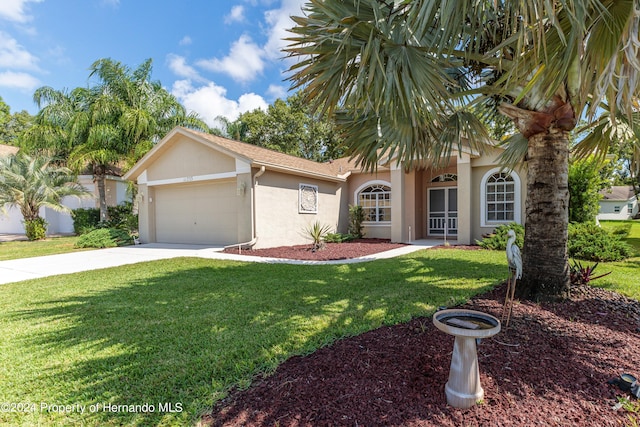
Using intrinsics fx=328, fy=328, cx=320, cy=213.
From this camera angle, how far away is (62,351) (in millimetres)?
3930

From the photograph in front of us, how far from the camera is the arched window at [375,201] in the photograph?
16.0 meters

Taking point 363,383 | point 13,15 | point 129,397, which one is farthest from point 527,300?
point 13,15

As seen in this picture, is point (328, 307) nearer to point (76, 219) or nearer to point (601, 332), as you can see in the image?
point (601, 332)

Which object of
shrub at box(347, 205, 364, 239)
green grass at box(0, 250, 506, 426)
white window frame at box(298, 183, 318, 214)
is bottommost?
green grass at box(0, 250, 506, 426)

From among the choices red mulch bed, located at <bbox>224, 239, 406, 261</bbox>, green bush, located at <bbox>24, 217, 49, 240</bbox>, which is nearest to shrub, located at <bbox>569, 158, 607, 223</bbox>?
red mulch bed, located at <bbox>224, 239, 406, 261</bbox>

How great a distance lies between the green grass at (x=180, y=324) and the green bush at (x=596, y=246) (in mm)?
3067

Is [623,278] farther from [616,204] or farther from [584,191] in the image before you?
[616,204]

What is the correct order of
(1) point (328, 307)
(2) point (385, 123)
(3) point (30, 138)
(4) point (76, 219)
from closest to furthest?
(1) point (328, 307)
(2) point (385, 123)
(3) point (30, 138)
(4) point (76, 219)

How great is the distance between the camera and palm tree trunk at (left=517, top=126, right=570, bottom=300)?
192 inches

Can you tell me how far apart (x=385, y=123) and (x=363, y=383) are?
464 centimetres

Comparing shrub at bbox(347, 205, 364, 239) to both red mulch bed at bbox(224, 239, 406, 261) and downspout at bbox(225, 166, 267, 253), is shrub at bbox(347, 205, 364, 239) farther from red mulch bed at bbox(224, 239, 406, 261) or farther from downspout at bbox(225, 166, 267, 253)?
downspout at bbox(225, 166, 267, 253)

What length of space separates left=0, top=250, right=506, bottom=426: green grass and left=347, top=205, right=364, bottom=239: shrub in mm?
7137

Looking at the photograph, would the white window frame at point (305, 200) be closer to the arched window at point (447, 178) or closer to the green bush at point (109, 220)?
the arched window at point (447, 178)

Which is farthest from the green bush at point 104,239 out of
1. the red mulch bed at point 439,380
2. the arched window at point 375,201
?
the red mulch bed at point 439,380
